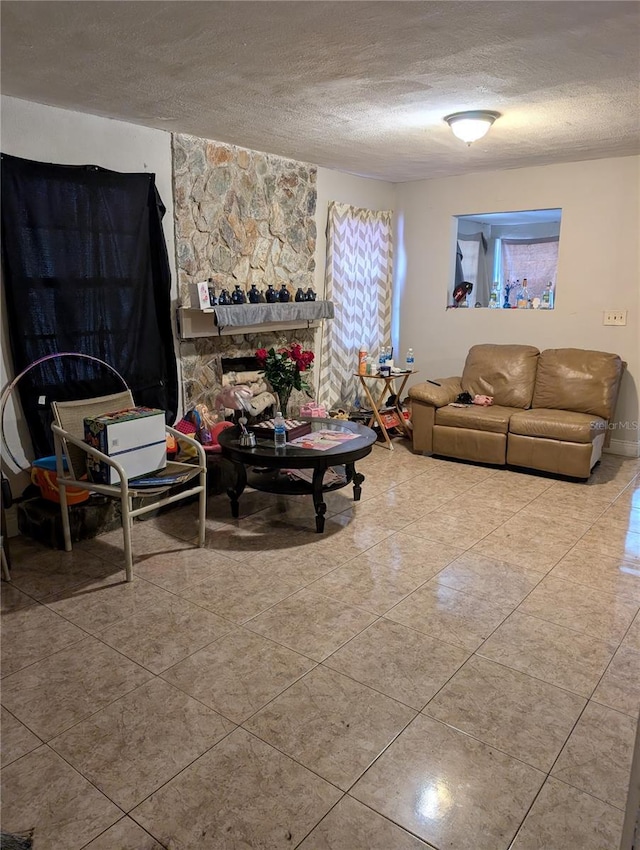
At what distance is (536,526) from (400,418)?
6.89 ft

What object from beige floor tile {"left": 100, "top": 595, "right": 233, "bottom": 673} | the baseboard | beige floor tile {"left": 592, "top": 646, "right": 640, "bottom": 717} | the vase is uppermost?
the vase

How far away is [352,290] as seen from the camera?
5.68 meters

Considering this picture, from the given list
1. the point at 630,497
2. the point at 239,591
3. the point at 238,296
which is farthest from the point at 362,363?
the point at 239,591

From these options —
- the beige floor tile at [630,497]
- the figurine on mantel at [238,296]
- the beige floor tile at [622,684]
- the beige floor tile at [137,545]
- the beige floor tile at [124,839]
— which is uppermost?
the figurine on mantel at [238,296]

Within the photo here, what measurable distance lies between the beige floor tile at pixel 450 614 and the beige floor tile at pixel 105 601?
1095mm

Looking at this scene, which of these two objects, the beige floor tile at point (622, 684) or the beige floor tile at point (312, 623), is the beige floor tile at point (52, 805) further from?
the beige floor tile at point (622, 684)

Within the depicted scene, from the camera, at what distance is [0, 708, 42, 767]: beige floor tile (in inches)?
73.5

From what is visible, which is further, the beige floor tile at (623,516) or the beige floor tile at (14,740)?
the beige floor tile at (623,516)

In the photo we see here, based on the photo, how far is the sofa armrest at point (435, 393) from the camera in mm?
4957

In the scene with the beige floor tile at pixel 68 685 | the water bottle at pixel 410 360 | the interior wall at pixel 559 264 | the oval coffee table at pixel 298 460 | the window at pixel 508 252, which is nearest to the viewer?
the beige floor tile at pixel 68 685

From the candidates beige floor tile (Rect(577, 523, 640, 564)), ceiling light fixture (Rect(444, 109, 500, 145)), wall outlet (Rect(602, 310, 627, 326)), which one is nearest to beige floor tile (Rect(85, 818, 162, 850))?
beige floor tile (Rect(577, 523, 640, 564))

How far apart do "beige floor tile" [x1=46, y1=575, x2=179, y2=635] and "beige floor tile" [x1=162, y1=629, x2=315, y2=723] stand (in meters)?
0.47

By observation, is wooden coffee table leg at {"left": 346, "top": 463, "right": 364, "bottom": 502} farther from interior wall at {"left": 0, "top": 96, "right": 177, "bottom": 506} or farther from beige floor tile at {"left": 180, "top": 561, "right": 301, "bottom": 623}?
interior wall at {"left": 0, "top": 96, "right": 177, "bottom": 506}

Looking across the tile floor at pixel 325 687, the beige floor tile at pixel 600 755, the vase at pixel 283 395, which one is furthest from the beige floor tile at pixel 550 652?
the vase at pixel 283 395
